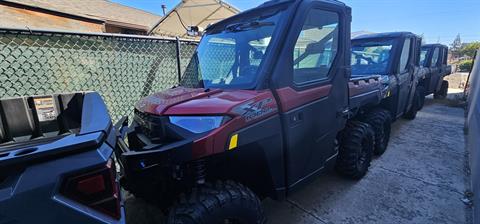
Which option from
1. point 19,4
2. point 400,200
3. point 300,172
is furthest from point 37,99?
point 19,4

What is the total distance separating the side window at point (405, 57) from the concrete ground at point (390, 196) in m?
1.61

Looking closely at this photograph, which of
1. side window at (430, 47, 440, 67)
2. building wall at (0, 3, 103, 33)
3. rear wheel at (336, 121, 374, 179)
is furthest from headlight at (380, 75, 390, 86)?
building wall at (0, 3, 103, 33)

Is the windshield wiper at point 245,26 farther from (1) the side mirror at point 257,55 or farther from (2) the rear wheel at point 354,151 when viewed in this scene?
(2) the rear wheel at point 354,151

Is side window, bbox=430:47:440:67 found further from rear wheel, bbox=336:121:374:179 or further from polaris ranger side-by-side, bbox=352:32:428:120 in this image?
rear wheel, bbox=336:121:374:179

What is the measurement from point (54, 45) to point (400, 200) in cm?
457

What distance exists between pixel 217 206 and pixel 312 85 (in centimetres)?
138

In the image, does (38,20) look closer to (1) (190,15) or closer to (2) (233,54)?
(1) (190,15)

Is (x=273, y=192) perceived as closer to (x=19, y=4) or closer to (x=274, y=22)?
(x=274, y=22)

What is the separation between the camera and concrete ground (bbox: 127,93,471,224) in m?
2.61

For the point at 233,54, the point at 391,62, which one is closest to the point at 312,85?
the point at 233,54

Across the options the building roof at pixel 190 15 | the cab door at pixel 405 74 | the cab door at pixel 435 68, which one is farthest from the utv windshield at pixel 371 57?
the cab door at pixel 435 68

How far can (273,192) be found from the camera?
2.10 meters

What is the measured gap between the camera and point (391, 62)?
180 inches

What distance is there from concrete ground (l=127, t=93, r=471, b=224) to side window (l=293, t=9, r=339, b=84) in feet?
4.91
